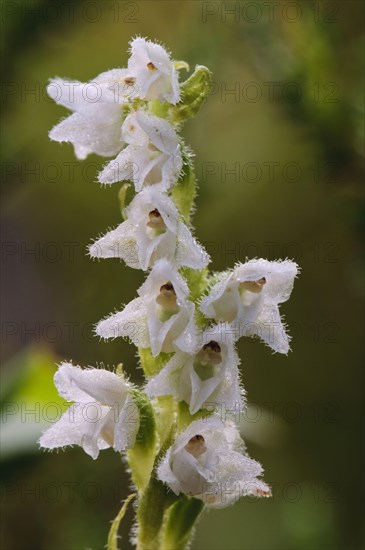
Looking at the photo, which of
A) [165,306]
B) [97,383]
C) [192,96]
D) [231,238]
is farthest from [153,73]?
[231,238]

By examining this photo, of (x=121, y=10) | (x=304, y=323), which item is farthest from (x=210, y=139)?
(x=304, y=323)

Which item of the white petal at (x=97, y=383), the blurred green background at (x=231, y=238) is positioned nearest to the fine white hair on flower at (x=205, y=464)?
the white petal at (x=97, y=383)

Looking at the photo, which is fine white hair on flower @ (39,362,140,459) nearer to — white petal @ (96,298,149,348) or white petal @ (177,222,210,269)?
white petal @ (96,298,149,348)

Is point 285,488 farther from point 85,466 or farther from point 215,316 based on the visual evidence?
point 215,316

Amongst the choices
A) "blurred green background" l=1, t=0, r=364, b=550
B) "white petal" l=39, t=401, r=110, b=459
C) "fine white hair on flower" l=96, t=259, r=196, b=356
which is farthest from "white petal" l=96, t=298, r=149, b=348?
"blurred green background" l=1, t=0, r=364, b=550

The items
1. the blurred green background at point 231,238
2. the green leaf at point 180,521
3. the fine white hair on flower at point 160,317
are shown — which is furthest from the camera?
the blurred green background at point 231,238

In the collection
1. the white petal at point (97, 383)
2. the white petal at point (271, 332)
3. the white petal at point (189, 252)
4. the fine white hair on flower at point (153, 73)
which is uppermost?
the fine white hair on flower at point (153, 73)

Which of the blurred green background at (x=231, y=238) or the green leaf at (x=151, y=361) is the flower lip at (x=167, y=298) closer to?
the green leaf at (x=151, y=361)
